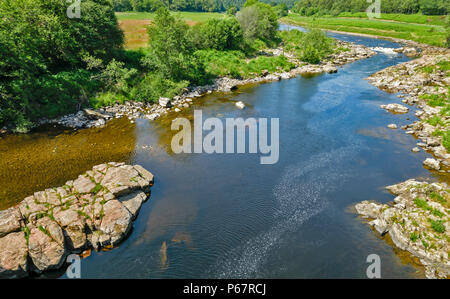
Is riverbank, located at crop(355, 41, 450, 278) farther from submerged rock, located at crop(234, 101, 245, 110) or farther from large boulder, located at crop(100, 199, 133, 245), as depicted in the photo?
submerged rock, located at crop(234, 101, 245, 110)

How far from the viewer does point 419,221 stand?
59.7 ft

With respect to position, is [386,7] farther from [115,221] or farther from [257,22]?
[115,221]

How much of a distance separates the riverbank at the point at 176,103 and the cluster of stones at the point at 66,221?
52.7 ft

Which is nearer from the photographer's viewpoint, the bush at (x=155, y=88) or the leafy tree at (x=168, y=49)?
the bush at (x=155, y=88)

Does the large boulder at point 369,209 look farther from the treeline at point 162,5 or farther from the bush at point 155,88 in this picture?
the treeline at point 162,5

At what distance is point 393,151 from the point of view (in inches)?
1125

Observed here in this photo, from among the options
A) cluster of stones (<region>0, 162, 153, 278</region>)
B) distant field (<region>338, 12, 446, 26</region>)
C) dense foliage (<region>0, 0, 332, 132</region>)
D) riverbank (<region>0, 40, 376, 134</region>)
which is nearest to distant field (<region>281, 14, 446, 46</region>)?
distant field (<region>338, 12, 446, 26</region>)

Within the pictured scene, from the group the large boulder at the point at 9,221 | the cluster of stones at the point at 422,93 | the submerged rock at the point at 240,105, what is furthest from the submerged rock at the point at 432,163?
the large boulder at the point at 9,221

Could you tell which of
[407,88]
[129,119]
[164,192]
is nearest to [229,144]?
[164,192]

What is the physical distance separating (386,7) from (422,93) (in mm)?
130824

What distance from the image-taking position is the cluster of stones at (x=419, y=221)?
1638cm

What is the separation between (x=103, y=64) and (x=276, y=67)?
1522 inches

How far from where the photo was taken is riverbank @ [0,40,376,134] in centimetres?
3469

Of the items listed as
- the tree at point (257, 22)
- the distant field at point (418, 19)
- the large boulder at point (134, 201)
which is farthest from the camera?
the distant field at point (418, 19)
